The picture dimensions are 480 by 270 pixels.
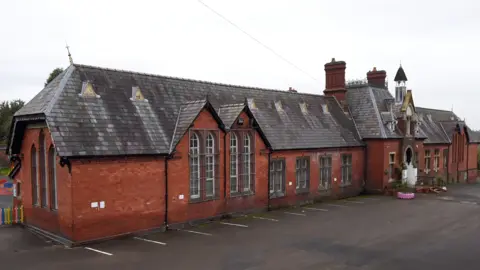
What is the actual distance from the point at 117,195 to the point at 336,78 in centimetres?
2192

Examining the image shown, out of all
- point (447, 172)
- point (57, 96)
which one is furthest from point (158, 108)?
point (447, 172)

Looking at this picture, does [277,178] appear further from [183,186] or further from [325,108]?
[325,108]

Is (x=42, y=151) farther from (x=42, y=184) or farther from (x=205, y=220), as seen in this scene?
(x=205, y=220)

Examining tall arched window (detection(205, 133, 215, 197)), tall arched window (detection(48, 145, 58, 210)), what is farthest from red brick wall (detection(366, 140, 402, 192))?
tall arched window (detection(48, 145, 58, 210))

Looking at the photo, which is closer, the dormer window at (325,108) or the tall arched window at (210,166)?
the tall arched window at (210,166)

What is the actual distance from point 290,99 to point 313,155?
15.7 ft

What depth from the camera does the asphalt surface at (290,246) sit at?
13102 millimetres

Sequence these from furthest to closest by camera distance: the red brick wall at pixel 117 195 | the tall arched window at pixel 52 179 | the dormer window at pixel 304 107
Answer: the dormer window at pixel 304 107
the tall arched window at pixel 52 179
the red brick wall at pixel 117 195

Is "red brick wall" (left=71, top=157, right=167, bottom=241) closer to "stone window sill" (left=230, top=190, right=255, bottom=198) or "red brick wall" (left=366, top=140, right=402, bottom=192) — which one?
"stone window sill" (left=230, top=190, right=255, bottom=198)

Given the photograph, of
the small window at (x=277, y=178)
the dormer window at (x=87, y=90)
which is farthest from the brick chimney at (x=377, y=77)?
the dormer window at (x=87, y=90)

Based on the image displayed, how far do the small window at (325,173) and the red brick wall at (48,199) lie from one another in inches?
643

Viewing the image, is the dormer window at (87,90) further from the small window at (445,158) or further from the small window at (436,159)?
the small window at (445,158)

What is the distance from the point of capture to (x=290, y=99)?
94.2ft

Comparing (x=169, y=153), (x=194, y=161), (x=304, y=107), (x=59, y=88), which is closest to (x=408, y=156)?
(x=304, y=107)
